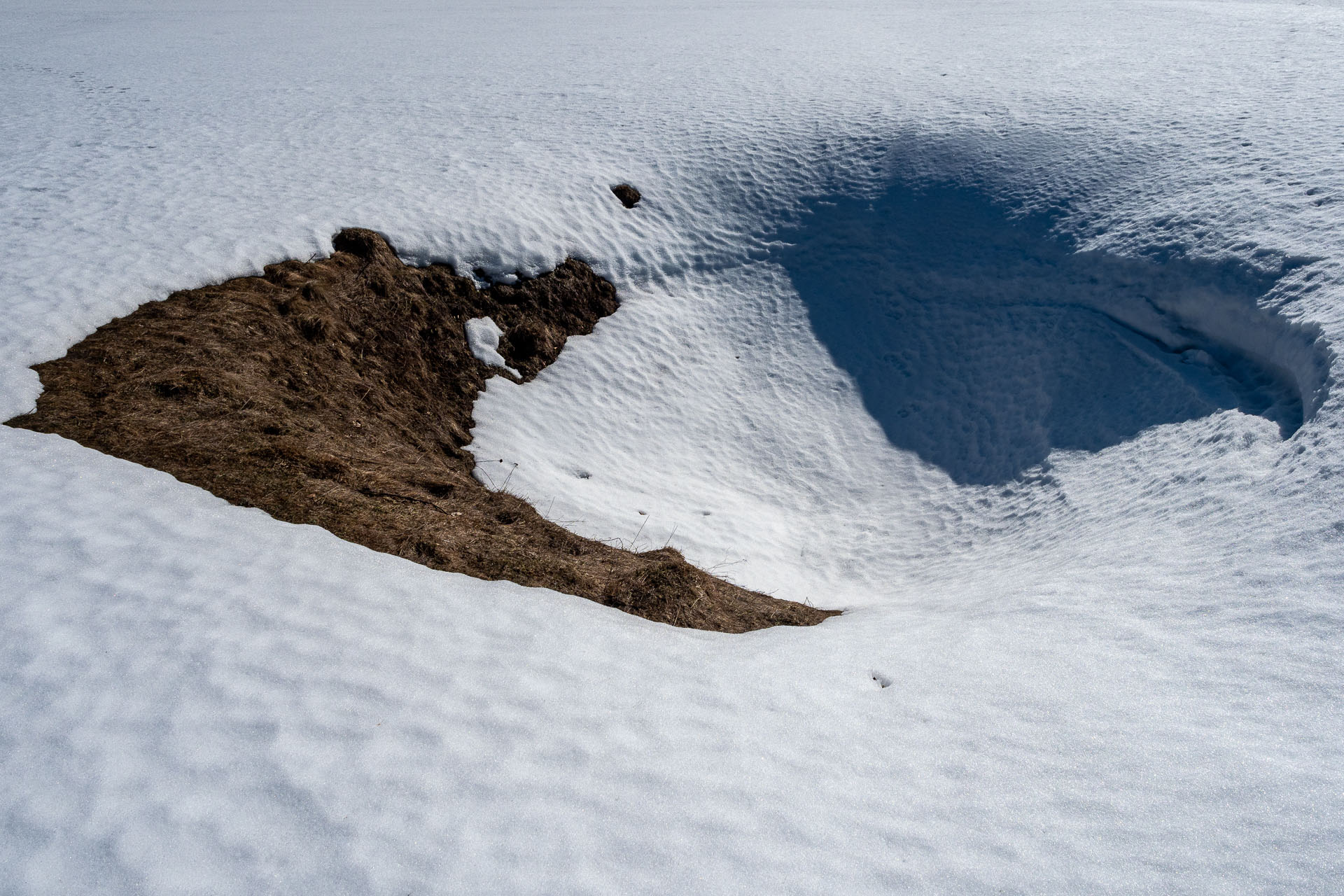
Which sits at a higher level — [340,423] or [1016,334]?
[1016,334]

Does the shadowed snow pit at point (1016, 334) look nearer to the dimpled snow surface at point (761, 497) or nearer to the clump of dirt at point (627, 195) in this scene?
the dimpled snow surface at point (761, 497)

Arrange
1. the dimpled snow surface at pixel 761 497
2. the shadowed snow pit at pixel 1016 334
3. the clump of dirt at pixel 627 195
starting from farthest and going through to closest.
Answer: the clump of dirt at pixel 627 195 → the shadowed snow pit at pixel 1016 334 → the dimpled snow surface at pixel 761 497

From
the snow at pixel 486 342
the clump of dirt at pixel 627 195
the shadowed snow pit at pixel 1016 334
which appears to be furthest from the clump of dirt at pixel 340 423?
the clump of dirt at pixel 627 195

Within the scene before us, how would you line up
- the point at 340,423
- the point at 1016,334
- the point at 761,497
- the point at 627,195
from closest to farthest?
the point at 340,423 → the point at 761,497 → the point at 1016,334 → the point at 627,195

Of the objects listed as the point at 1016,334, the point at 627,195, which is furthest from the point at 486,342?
the point at 1016,334

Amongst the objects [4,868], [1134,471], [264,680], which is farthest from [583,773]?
[1134,471]

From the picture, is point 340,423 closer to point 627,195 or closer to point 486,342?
point 486,342

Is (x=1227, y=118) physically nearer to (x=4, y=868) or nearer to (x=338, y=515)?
(x=338, y=515)
